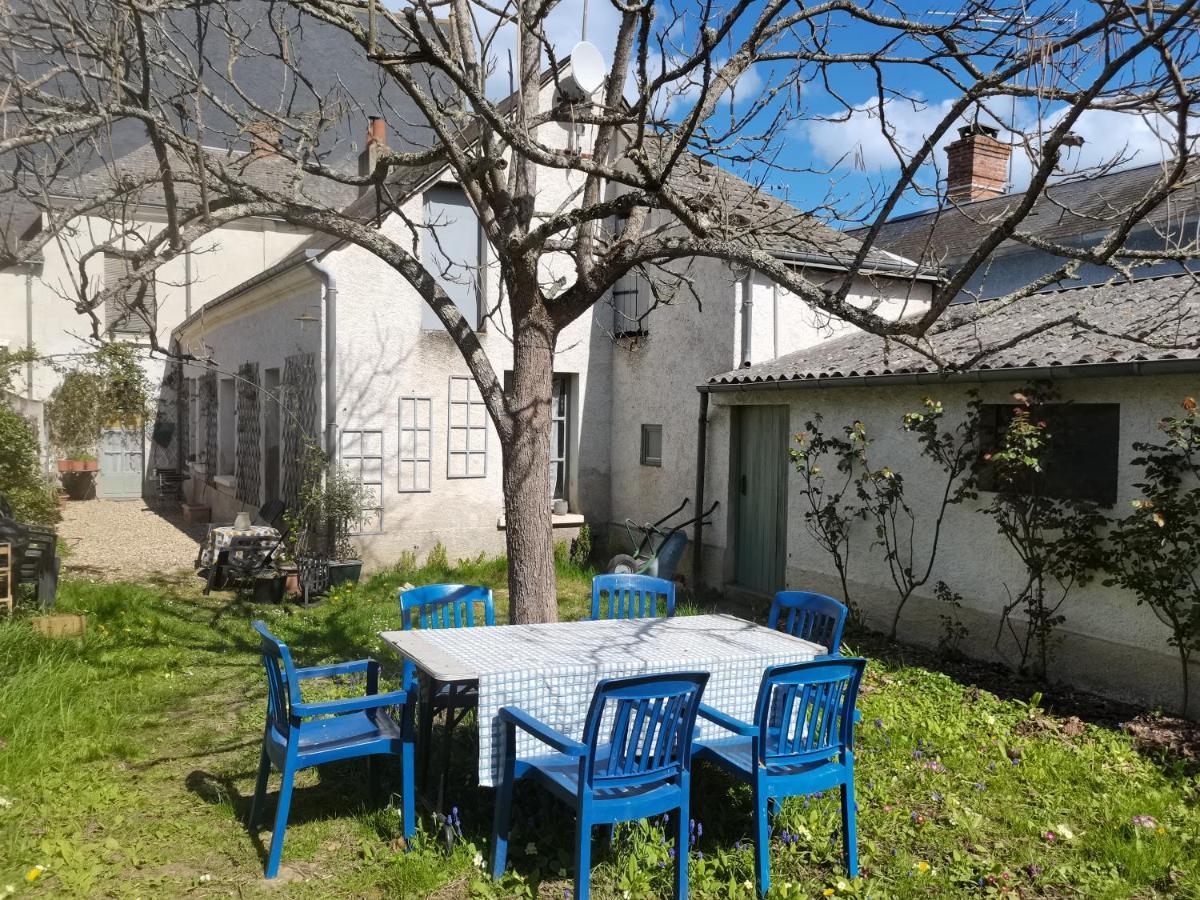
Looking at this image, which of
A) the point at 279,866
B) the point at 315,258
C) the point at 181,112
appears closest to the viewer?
the point at 279,866

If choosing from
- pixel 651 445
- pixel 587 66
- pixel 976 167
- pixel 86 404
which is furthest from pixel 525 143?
pixel 86 404

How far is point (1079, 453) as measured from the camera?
725 centimetres

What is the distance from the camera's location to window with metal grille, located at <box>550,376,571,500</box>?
1241 centimetres

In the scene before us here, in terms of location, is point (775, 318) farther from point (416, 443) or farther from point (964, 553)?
point (416, 443)

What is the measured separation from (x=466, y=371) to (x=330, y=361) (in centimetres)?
167

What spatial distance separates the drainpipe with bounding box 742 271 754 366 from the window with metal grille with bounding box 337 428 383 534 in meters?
4.43

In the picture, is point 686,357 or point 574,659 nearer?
point 574,659

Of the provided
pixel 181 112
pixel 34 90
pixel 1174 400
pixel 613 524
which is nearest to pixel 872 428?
pixel 1174 400

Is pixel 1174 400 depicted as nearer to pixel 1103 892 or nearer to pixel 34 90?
pixel 1103 892

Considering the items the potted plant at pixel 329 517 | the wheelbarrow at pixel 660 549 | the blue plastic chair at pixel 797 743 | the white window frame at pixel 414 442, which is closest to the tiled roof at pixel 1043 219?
the wheelbarrow at pixel 660 549

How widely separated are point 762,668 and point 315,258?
789cm

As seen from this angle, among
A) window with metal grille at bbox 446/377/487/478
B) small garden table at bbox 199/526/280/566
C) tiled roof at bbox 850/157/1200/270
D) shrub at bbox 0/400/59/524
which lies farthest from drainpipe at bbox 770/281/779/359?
shrub at bbox 0/400/59/524

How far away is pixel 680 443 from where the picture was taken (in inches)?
442

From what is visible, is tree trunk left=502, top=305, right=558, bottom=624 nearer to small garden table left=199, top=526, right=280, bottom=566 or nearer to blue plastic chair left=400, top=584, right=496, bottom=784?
A: blue plastic chair left=400, top=584, right=496, bottom=784
